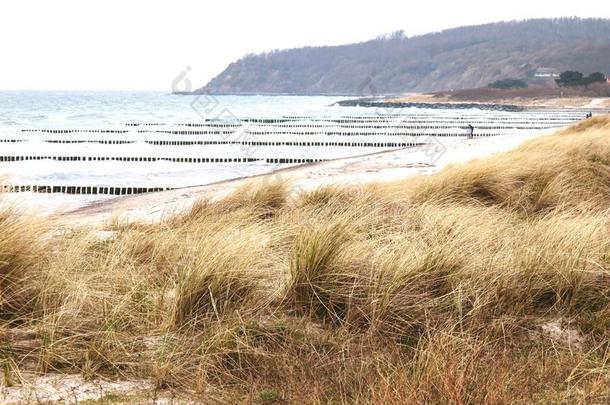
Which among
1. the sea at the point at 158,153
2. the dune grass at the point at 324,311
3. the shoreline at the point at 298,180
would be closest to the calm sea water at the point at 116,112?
the sea at the point at 158,153

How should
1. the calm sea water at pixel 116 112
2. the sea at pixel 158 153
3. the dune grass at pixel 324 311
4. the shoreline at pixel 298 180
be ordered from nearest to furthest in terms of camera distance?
the dune grass at pixel 324 311 < the shoreline at pixel 298 180 < the sea at pixel 158 153 < the calm sea water at pixel 116 112

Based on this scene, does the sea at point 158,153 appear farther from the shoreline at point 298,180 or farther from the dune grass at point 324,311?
the dune grass at point 324,311

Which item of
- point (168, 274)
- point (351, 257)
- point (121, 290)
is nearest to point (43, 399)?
point (121, 290)

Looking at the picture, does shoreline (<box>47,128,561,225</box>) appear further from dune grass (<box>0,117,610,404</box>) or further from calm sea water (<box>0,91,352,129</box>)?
calm sea water (<box>0,91,352,129</box>)

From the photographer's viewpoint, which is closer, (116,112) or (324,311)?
(324,311)

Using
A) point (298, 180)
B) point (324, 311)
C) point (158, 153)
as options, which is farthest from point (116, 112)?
point (324, 311)

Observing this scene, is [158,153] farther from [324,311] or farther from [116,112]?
[116,112]

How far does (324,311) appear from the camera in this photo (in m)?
4.43

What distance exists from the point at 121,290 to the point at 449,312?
215 cm

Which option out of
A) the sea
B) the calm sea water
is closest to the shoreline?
the sea

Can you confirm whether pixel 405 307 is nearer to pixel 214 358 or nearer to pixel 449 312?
pixel 449 312

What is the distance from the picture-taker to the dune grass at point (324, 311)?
3344 millimetres

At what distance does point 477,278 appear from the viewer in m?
4.55

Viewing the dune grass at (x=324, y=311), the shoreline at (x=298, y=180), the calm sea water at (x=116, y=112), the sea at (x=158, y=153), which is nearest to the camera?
the dune grass at (x=324, y=311)
